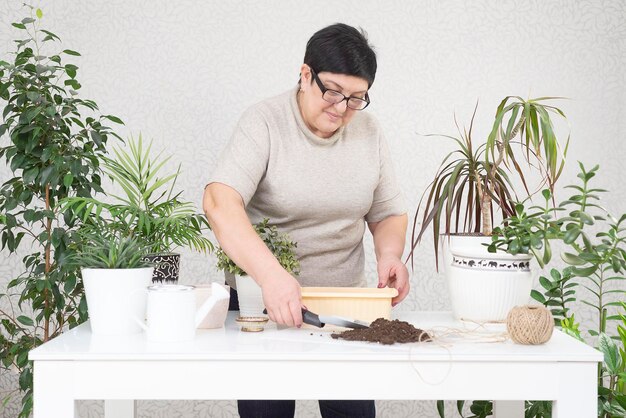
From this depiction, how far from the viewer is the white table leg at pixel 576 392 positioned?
1323mm

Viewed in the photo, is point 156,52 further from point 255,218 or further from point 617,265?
point 617,265

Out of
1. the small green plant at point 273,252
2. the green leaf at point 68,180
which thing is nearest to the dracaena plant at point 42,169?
the green leaf at point 68,180

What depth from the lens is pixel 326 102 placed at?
1.84 metres

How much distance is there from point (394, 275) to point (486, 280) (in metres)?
0.34

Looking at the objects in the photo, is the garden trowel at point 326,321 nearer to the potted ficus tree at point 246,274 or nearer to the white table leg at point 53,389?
the potted ficus tree at point 246,274

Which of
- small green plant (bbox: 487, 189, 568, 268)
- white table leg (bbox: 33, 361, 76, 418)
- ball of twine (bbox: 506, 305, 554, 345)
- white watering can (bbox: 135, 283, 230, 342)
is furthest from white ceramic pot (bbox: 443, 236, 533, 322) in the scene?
white table leg (bbox: 33, 361, 76, 418)

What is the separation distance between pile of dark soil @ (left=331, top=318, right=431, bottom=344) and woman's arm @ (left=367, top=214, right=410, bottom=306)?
287 mm

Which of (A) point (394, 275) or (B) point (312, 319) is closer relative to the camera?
(B) point (312, 319)

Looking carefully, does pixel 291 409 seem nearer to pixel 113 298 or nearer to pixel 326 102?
pixel 113 298

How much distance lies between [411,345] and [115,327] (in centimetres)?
60

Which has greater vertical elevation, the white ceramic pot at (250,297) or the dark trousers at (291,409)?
the white ceramic pot at (250,297)

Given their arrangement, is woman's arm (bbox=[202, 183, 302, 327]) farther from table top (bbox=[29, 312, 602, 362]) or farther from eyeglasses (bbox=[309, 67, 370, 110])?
eyeglasses (bbox=[309, 67, 370, 110])

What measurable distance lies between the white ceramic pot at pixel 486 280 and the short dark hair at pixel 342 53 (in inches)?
19.3

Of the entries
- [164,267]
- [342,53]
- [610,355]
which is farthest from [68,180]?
[610,355]
